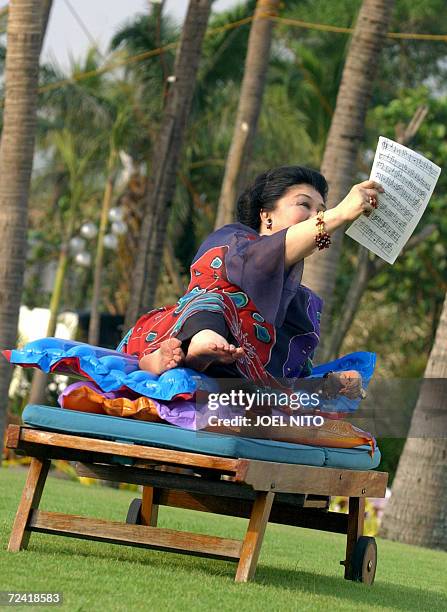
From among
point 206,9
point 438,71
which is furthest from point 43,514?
point 438,71

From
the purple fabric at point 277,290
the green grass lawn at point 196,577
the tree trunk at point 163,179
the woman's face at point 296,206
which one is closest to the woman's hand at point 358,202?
the purple fabric at point 277,290

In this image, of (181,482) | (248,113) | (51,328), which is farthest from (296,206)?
(51,328)

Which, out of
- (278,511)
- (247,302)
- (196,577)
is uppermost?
(247,302)

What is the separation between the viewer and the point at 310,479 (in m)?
4.54

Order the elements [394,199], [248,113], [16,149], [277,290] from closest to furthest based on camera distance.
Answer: [394,199] < [277,290] < [16,149] < [248,113]

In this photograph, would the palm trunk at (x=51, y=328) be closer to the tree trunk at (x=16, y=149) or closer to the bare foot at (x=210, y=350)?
the tree trunk at (x=16, y=149)

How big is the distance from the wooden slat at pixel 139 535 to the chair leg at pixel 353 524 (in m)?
1.02

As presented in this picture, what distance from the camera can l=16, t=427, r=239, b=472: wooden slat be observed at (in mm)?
4109

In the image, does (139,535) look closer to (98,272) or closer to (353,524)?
(353,524)

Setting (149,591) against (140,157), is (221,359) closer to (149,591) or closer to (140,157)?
(149,591)

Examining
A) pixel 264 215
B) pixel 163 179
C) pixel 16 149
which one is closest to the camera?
Answer: pixel 264 215

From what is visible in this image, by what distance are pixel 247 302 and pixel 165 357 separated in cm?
48

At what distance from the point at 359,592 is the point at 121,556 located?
0.94 metres

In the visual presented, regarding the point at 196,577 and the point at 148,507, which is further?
the point at 148,507
